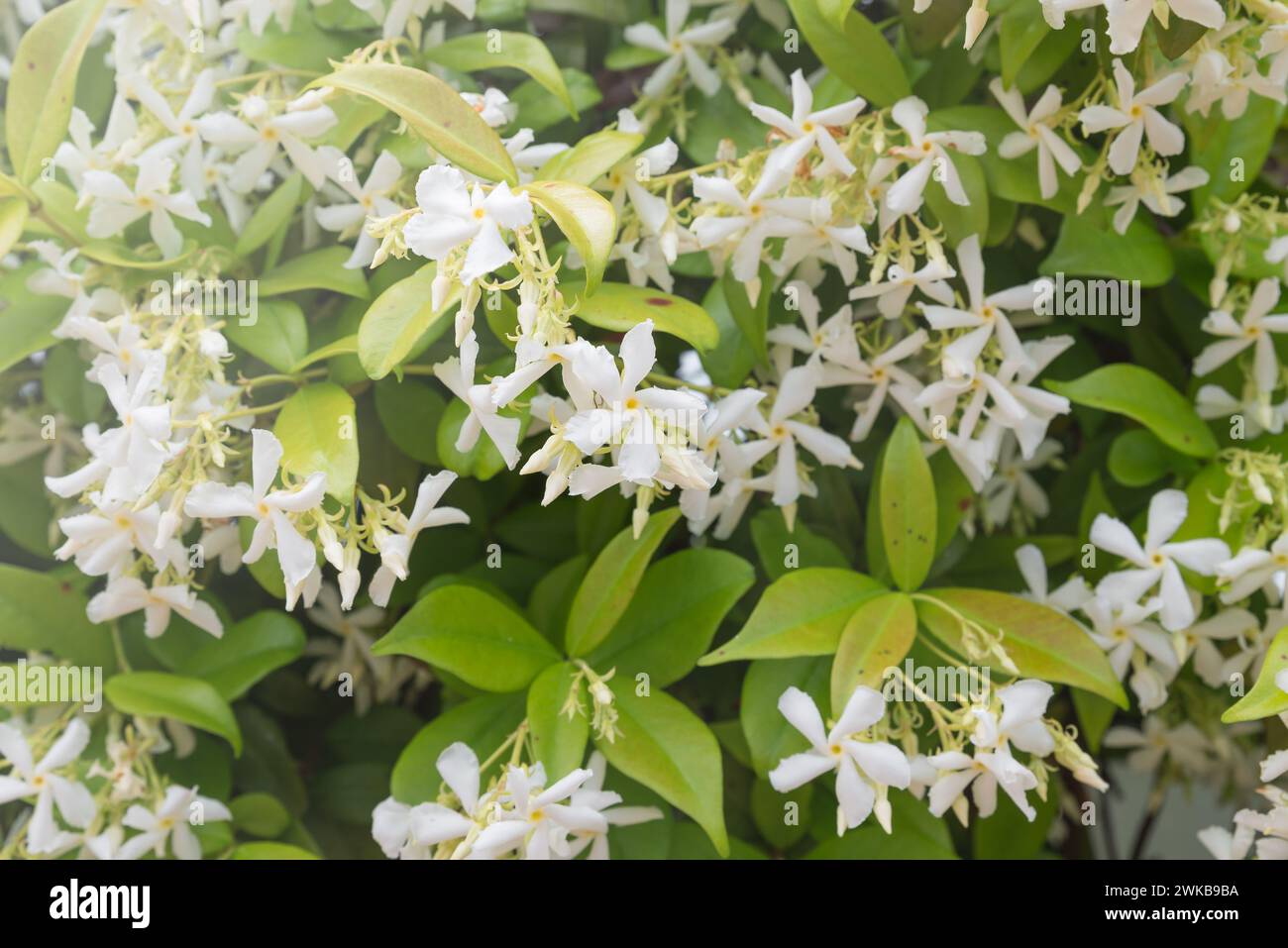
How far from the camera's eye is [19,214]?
2.28ft

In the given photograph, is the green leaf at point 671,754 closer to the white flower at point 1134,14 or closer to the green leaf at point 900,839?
the green leaf at point 900,839

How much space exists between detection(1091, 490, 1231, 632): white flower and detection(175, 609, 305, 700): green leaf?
23.0 inches

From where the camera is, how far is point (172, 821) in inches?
29.6

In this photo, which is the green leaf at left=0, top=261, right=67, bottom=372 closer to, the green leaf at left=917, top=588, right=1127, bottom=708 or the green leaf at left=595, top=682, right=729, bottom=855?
the green leaf at left=595, top=682, right=729, bottom=855

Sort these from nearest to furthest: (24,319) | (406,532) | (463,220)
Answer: (463,220)
(406,532)
(24,319)

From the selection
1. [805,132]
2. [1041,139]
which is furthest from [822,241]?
[1041,139]

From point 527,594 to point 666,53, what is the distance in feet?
1.41

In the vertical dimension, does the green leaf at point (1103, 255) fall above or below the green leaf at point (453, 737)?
above

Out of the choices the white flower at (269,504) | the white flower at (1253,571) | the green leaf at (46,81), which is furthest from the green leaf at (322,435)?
the white flower at (1253,571)

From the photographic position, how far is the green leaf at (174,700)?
0.73 metres

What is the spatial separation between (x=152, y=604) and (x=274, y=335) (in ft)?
0.68

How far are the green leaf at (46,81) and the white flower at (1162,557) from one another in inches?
29.9

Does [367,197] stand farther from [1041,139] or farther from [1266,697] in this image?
[1266,697]

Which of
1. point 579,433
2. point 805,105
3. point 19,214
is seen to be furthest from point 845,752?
point 19,214
